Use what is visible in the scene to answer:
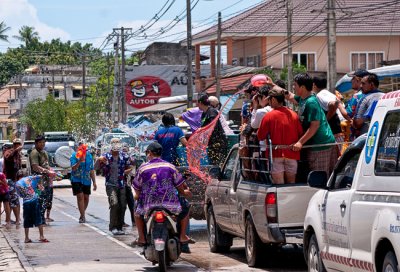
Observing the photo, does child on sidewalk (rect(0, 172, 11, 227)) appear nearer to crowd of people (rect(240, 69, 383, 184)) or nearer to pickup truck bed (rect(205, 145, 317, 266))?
pickup truck bed (rect(205, 145, 317, 266))

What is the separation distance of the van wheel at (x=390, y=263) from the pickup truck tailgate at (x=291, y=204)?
4.11 metres

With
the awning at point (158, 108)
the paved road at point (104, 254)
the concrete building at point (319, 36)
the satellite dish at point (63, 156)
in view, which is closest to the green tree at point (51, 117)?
the awning at point (158, 108)

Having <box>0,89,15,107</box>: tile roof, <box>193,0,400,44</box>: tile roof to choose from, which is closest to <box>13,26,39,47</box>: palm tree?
<box>0,89,15,107</box>: tile roof

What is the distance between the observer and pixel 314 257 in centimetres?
1154

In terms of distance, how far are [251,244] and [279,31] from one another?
4640cm

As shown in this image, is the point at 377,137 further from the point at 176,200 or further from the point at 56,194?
the point at 56,194

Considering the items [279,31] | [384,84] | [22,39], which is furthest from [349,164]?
[22,39]

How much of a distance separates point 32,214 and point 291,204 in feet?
23.1

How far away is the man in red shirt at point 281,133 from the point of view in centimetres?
1355

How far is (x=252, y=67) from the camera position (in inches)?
2398

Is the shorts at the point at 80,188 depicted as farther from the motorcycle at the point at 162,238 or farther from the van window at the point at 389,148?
the van window at the point at 389,148

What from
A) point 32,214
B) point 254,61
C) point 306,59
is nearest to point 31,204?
point 32,214

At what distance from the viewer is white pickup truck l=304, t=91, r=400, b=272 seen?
8906 mm

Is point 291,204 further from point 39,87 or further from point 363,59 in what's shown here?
point 39,87
